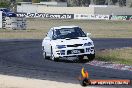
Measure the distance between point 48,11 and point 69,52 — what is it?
94197mm

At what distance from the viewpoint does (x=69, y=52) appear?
21.3 metres

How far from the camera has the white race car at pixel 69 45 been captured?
69.6 ft

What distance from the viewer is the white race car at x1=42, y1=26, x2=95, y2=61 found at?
21.2m

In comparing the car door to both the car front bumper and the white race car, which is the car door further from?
the car front bumper

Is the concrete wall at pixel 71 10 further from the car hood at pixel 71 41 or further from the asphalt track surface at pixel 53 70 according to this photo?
the asphalt track surface at pixel 53 70

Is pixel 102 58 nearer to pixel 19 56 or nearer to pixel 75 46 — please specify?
pixel 75 46

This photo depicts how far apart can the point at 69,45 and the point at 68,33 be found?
119cm

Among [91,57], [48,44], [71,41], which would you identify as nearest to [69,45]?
[71,41]

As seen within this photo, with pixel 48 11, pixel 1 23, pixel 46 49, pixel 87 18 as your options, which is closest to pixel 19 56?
pixel 46 49

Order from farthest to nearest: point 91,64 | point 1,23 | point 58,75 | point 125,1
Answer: point 125,1, point 1,23, point 91,64, point 58,75

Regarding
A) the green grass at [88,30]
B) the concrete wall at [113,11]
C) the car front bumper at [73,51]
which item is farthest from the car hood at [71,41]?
the concrete wall at [113,11]

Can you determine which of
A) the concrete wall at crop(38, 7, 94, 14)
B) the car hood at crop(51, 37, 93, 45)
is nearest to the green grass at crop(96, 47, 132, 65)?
the car hood at crop(51, 37, 93, 45)

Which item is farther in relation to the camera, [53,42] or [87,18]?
[87,18]

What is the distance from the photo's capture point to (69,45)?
21.3 m
